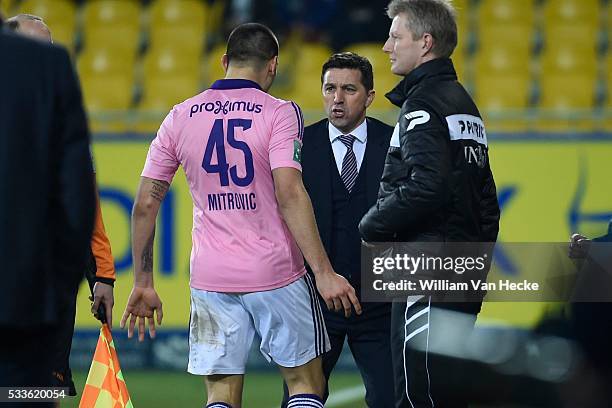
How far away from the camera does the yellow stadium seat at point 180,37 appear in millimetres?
11070

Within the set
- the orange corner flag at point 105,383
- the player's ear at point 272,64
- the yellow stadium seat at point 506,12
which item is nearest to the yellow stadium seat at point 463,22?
the yellow stadium seat at point 506,12

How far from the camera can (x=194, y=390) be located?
323 inches

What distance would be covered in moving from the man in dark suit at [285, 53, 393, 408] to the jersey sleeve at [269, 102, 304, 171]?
818 mm

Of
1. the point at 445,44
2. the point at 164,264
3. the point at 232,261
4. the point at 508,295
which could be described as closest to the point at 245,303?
the point at 232,261

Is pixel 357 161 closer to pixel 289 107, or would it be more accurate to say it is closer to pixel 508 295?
pixel 289 107

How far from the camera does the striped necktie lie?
18.5ft

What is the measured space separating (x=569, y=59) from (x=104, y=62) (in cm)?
427

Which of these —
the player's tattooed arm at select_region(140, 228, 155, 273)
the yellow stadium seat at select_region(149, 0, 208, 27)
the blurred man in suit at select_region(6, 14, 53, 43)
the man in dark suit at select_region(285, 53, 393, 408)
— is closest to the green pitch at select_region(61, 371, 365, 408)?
the man in dark suit at select_region(285, 53, 393, 408)

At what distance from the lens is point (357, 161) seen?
569 centimetres

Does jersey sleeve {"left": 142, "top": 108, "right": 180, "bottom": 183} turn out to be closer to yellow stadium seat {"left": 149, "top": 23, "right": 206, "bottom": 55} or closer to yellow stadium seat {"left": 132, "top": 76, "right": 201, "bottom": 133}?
yellow stadium seat {"left": 132, "top": 76, "right": 201, "bottom": 133}

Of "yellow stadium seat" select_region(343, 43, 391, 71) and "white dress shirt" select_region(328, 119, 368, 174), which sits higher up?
"yellow stadium seat" select_region(343, 43, 391, 71)

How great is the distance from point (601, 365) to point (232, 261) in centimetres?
216

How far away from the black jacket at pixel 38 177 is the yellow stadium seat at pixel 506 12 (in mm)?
8628

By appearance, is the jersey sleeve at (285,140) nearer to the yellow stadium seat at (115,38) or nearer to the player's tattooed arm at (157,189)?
the player's tattooed arm at (157,189)
